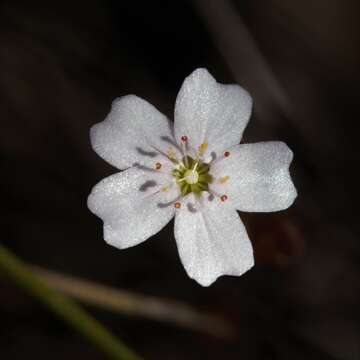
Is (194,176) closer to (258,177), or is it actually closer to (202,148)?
(202,148)

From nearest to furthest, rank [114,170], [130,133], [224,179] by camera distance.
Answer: [130,133], [224,179], [114,170]

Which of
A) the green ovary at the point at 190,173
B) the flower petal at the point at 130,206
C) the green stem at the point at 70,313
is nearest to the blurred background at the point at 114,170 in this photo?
the green stem at the point at 70,313

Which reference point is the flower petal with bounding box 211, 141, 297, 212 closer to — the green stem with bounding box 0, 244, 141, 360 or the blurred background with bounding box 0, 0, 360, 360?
the green stem with bounding box 0, 244, 141, 360

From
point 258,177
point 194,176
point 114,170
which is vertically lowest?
point 258,177

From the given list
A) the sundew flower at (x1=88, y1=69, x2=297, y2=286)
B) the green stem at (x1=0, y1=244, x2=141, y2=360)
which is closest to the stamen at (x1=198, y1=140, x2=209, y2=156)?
the sundew flower at (x1=88, y1=69, x2=297, y2=286)

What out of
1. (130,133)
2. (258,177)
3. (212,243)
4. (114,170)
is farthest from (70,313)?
(114,170)

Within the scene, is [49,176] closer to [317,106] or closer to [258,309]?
[258,309]
